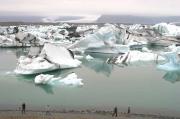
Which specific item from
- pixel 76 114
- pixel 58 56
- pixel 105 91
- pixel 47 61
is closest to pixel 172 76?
pixel 105 91

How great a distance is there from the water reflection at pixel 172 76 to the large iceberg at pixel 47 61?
3.65 metres

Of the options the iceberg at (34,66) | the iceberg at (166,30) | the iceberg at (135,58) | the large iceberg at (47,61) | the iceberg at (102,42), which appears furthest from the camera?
the iceberg at (166,30)

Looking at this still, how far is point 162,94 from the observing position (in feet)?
36.5

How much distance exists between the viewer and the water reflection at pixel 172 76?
44.7ft

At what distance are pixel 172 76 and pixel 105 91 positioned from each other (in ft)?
12.8

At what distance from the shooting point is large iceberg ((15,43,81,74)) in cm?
1392

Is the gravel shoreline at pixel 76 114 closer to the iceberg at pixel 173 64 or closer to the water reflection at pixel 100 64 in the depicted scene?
the water reflection at pixel 100 64

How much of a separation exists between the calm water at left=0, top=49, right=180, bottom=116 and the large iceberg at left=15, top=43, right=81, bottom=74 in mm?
379

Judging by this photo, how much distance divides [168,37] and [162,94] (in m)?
14.3

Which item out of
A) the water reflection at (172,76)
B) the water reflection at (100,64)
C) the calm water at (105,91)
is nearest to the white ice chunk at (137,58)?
the water reflection at (100,64)

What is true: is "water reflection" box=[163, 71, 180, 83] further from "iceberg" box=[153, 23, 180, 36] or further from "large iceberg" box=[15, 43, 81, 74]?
"iceberg" box=[153, 23, 180, 36]

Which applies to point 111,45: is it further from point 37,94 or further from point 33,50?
point 37,94

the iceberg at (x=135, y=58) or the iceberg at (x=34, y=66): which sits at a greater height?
the iceberg at (x=34, y=66)

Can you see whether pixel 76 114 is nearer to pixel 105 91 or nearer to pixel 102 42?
pixel 105 91
